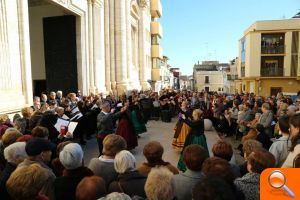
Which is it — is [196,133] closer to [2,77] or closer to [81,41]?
[2,77]

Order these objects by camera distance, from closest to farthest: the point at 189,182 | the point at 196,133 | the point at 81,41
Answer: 1. the point at 189,182
2. the point at 196,133
3. the point at 81,41

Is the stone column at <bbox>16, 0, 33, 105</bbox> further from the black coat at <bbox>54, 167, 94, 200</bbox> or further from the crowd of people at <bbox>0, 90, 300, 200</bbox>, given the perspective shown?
the black coat at <bbox>54, 167, 94, 200</bbox>

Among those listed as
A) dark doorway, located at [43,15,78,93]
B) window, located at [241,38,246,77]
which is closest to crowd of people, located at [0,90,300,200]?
dark doorway, located at [43,15,78,93]

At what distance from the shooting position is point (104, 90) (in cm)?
1803

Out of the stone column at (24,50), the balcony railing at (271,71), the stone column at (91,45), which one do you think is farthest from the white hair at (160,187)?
the balcony railing at (271,71)

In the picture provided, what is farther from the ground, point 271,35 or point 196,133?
point 271,35

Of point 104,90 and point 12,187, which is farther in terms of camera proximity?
point 104,90

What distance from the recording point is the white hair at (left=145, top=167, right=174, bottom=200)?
7.86ft

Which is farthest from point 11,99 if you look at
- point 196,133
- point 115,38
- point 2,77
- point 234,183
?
point 115,38

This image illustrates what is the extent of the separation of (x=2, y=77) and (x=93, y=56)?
8.42 m

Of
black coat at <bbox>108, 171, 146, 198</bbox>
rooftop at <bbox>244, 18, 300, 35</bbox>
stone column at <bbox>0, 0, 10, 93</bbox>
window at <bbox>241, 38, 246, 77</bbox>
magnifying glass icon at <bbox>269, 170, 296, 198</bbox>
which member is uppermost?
rooftop at <bbox>244, 18, 300, 35</bbox>

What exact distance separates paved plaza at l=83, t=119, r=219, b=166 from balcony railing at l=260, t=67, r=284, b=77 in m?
23.5

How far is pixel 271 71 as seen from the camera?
3394 cm

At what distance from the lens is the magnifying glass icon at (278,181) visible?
1496 mm
